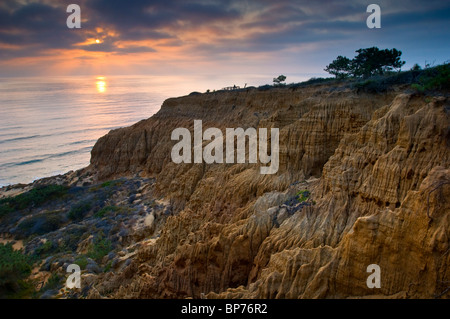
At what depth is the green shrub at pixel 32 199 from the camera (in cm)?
3541

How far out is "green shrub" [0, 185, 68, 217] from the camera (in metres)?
35.4

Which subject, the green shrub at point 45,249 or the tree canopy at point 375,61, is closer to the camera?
the green shrub at point 45,249

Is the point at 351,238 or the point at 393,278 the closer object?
the point at 393,278

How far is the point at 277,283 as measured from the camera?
1057cm

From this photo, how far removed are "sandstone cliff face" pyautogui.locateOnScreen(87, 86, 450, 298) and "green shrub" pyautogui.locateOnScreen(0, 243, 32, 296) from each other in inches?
234

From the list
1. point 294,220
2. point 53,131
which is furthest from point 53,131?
point 294,220

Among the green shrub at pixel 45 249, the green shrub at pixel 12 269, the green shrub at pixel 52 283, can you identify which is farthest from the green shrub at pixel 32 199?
the green shrub at pixel 52 283

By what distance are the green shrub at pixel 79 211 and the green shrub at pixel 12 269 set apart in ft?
21.7

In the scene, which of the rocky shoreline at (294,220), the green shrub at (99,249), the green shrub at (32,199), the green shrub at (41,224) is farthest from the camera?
the green shrub at (32,199)

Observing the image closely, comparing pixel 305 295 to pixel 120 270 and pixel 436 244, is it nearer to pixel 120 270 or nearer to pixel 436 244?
pixel 436 244

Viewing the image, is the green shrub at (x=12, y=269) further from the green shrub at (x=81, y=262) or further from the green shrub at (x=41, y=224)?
the green shrub at (x=41, y=224)
